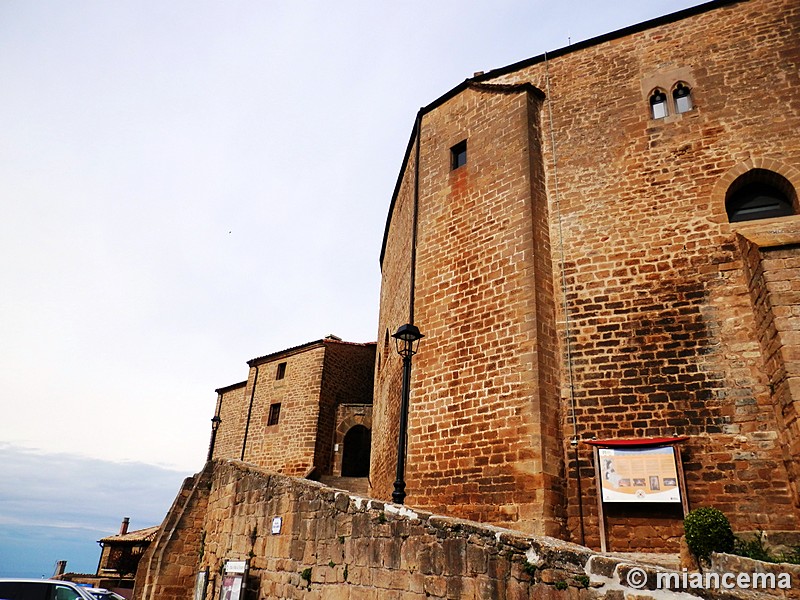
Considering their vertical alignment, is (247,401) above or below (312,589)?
above

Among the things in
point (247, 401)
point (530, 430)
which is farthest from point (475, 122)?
point (247, 401)

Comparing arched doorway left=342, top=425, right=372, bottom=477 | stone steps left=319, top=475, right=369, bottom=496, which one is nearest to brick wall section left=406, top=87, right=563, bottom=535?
stone steps left=319, top=475, right=369, bottom=496

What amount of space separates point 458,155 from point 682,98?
4373 mm

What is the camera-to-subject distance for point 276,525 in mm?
7176

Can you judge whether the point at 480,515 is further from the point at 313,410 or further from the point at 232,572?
the point at 313,410

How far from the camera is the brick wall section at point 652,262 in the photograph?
24.9 ft

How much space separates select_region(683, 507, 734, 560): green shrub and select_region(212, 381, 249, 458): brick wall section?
796 inches

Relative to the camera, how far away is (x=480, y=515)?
328 inches

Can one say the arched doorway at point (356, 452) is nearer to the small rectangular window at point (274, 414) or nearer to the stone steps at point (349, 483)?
the stone steps at point (349, 483)

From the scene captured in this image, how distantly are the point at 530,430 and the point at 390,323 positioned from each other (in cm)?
700

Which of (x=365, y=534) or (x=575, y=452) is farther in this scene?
(x=575, y=452)

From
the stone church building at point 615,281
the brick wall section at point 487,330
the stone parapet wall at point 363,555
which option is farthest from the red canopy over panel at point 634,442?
the stone parapet wall at point 363,555

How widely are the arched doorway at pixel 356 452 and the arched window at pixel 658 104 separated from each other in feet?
51.5
